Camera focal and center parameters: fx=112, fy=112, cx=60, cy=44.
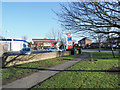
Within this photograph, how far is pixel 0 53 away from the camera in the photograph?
7953mm

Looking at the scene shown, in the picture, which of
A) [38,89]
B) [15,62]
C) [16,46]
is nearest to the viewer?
[38,89]

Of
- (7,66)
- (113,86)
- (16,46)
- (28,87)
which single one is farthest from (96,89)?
(16,46)

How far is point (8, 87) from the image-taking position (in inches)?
167

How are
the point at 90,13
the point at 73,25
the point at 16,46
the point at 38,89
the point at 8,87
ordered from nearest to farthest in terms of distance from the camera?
the point at 38,89, the point at 8,87, the point at 90,13, the point at 73,25, the point at 16,46

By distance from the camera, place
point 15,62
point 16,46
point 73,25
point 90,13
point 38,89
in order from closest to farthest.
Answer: point 38,89 < point 90,13 < point 73,25 < point 15,62 < point 16,46

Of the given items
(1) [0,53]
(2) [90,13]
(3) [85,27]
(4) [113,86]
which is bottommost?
(4) [113,86]

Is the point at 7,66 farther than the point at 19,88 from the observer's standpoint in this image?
Yes

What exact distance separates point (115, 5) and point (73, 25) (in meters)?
2.79

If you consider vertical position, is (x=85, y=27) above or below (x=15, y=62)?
above

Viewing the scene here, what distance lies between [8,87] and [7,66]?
4.39 metres

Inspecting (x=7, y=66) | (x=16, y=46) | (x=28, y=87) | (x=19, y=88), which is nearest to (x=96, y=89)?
(x=28, y=87)

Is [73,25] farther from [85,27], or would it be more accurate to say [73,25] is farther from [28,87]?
[28,87]

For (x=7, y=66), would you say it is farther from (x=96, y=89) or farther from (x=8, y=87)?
(x=96, y=89)

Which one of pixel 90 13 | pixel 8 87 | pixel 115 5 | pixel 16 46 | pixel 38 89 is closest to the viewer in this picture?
pixel 38 89
